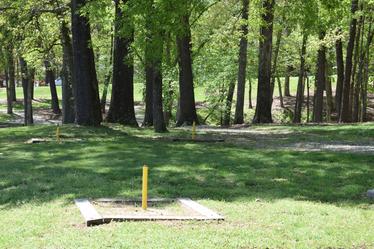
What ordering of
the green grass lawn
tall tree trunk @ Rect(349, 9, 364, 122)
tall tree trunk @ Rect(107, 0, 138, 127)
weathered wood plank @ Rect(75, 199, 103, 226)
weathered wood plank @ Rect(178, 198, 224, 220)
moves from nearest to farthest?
the green grass lawn → weathered wood plank @ Rect(75, 199, 103, 226) → weathered wood plank @ Rect(178, 198, 224, 220) → tall tree trunk @ Rect(107, 0, 138, 127) → tall tree trunk @ Rect(349, 9, 364, 122)

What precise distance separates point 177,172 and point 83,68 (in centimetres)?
1041

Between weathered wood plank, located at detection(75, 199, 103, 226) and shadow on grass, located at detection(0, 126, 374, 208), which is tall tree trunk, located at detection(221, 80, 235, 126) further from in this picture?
weathered wood plank, located at detection(75, 199, 103, 226)

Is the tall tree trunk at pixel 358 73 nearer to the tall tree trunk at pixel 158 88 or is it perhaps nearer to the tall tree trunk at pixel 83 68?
the tall tree trunk at pixel 158 88

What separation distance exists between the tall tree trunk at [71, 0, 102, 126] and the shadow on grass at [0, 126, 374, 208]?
411cm

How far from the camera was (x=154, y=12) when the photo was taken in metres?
18.0

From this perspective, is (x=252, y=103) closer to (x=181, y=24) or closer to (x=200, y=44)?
(x=200, y=44)

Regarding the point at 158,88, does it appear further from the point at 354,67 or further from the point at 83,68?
the point at 354,67

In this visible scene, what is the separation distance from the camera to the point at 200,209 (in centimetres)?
915

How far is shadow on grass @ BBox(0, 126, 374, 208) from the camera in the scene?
10.9 meters

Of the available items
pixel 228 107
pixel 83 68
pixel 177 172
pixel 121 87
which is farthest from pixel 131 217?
pixel 228 107

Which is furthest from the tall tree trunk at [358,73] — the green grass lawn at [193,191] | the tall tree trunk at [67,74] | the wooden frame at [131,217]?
the wooden frame at [131,217]

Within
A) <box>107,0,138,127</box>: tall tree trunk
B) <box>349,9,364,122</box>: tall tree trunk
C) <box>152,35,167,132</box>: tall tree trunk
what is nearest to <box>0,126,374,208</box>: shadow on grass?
<box>152,35,167,132</box>: tall tree trunk

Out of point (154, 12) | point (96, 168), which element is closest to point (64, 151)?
point (96, 168)

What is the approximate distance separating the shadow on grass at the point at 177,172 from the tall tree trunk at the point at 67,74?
10.4 m
